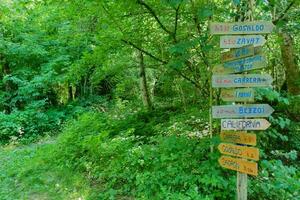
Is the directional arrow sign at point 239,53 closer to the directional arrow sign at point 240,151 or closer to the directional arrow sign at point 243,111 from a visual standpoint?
the directional arrow sign at point 243,111

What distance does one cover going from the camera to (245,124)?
3697 millimetres

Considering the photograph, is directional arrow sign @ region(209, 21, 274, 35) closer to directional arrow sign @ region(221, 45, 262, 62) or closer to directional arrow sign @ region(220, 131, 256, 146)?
directional arrow sign @ region(221, 45, 262, 62)

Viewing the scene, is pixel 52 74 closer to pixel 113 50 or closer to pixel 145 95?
pixel 145 95

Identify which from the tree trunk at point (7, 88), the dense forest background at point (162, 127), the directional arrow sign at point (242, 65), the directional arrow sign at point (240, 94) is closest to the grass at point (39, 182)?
the dense forest background at point (162, 127)

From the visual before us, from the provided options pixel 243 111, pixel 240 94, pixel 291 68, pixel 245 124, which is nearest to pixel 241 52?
pixel 240 94

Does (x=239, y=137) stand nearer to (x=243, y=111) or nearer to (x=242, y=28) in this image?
(x=243, y=111)

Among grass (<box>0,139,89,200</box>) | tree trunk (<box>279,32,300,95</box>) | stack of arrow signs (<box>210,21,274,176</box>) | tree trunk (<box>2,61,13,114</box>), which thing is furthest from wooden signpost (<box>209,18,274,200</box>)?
tree trunk (<box>2,61,13,114</box>)

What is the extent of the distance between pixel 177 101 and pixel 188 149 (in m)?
4.31

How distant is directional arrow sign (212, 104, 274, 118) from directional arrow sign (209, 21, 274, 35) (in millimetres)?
781

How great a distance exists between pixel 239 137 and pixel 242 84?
1.93 ft

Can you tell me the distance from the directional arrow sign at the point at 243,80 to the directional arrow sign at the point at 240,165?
833 millimetres

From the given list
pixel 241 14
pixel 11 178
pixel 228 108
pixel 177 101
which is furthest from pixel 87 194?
pixel 177 101

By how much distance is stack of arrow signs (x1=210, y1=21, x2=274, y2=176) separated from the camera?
3.60m

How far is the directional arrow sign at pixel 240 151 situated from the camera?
3641 millimetres
